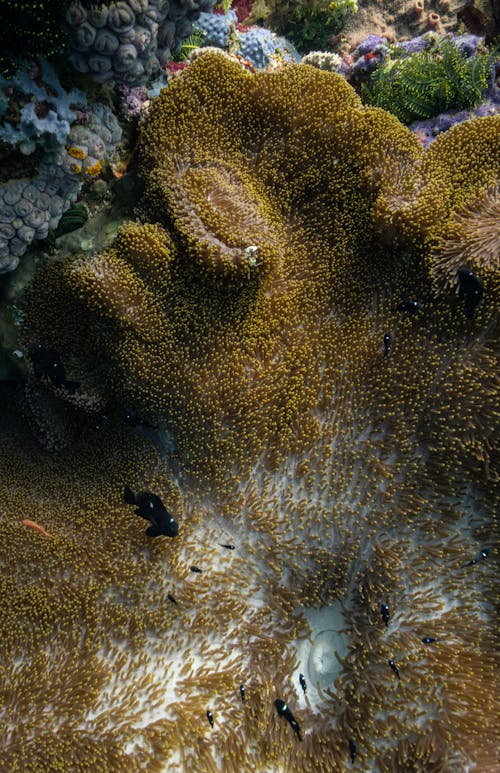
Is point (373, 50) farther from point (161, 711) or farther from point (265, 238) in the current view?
point (161, 711)

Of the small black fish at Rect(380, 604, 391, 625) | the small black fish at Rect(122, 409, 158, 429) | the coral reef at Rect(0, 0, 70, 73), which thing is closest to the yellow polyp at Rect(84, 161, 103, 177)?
the coral reef at Rect(0, 0, 70, 73)

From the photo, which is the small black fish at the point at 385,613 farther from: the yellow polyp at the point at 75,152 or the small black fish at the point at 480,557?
the yellow polyp at the point at 75,152

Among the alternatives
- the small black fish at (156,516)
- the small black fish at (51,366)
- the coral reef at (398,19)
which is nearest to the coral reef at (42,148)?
the small black fish at (51,366)

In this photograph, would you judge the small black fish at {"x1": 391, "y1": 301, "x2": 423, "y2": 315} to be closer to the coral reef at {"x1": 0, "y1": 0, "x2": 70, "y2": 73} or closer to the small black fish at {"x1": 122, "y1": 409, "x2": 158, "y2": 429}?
the small black fish at {"x1": 122, "y1": 409, "x2": 158, "y2": 429}

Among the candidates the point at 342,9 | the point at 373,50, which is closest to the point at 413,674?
the point at 373,50

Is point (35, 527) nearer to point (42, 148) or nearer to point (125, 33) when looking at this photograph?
point (42, 148)

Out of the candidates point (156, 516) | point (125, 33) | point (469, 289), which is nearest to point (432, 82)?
point (469, 289)
